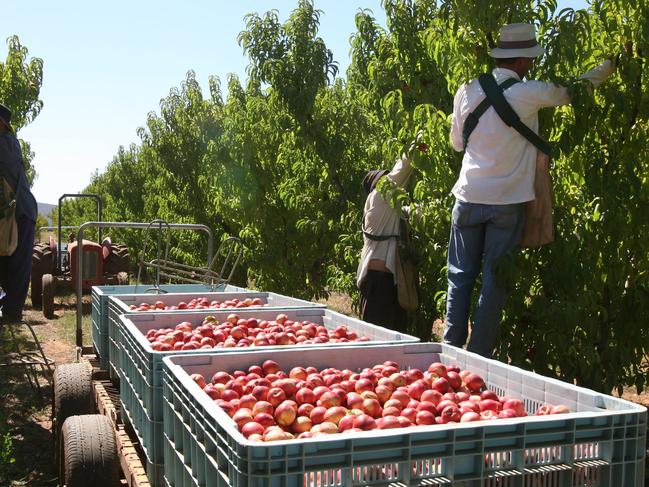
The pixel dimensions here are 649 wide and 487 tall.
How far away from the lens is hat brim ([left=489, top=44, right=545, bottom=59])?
14.1 feet

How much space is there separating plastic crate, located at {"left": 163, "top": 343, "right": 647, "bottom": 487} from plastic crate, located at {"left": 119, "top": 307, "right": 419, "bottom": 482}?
20.9 inches

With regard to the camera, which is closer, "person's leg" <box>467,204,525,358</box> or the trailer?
the trailer

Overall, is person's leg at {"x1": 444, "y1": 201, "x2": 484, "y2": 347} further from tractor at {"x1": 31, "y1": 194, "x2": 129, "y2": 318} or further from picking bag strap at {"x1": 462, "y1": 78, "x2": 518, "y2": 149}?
tractor at {"x1": 31, "y1": 194, "x2": 129, "y2": 318}

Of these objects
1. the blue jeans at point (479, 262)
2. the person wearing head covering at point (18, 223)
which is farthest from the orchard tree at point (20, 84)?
the blue jeans at point (479, 262)

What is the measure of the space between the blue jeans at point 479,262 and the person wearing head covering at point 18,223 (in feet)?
11.7

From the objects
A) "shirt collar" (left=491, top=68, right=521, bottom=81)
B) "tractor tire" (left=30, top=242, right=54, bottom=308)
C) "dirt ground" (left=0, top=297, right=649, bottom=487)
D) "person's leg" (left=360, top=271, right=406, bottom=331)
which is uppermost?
"shirt collar" (left=491, top=68, right=521, bottom=81)

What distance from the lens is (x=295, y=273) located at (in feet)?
34.6

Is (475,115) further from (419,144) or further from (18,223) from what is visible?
(18,223)

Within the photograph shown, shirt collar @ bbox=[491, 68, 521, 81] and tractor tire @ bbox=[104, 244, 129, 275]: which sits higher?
shirt collar @ bbox=[491, 68, 521, 81]

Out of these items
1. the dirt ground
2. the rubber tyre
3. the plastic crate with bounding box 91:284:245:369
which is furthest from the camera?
the plastic crate with bounding box 91:284:245:369

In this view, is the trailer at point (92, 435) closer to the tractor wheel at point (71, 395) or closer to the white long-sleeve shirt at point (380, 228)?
the tractor wheel at point (71, 395)

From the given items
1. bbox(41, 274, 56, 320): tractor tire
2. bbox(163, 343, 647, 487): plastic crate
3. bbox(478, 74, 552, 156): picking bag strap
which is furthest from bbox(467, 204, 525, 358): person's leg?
bbox(41, 274, 56, 320): tractor tire

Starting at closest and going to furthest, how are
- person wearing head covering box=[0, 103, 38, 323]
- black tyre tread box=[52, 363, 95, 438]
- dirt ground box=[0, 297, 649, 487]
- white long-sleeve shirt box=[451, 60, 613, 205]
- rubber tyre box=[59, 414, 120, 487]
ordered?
rubber tyre box=[59, 414, 120, 487] < white long-sleeve shirt box=[451, 60, 613, 205] < black tyre tread box=[52, 363, 95, 438] < dirt ground box=[0, 297, 649, 487] < person wearing head covering box=[0, 103, 38, 323]

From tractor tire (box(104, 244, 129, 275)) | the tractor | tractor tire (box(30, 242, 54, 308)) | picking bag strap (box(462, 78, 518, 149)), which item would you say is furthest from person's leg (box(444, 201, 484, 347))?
tractor tire (box(104, 244, 129, 275))
